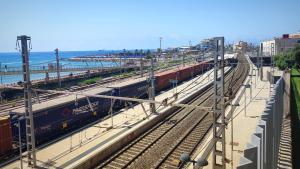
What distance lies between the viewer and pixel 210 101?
122 ft

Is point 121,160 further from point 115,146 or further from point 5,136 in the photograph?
point 5,136

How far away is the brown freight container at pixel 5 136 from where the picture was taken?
18.6 meters

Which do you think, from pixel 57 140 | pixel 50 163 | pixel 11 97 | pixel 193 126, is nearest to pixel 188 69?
pixel 11 97

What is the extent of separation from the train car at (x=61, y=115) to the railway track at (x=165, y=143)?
5.94 m

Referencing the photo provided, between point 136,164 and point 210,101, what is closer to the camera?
point 136,164

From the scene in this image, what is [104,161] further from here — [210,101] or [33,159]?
[210,101]

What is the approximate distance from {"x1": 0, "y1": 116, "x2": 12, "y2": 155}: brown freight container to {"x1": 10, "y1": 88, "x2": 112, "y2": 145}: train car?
648 mm

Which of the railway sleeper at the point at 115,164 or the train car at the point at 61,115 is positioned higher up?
the train car at the point at 61,115

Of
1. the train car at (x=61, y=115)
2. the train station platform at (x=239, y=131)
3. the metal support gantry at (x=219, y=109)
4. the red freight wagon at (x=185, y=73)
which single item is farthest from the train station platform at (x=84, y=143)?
the red freight wagon at (x=185, y=73)

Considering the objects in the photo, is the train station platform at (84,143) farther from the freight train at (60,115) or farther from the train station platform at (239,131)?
the train station platform at (239,131)

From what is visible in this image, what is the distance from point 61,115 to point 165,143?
27.7 feet

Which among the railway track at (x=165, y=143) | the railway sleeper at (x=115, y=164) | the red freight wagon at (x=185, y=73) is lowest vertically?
the railway sleeper at (x=115, y=164)

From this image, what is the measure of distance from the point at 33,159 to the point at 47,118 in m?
4.45

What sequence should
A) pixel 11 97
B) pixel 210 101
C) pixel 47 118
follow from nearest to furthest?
pixel 47 118 → pixel 210 101 → pixel 11 97
